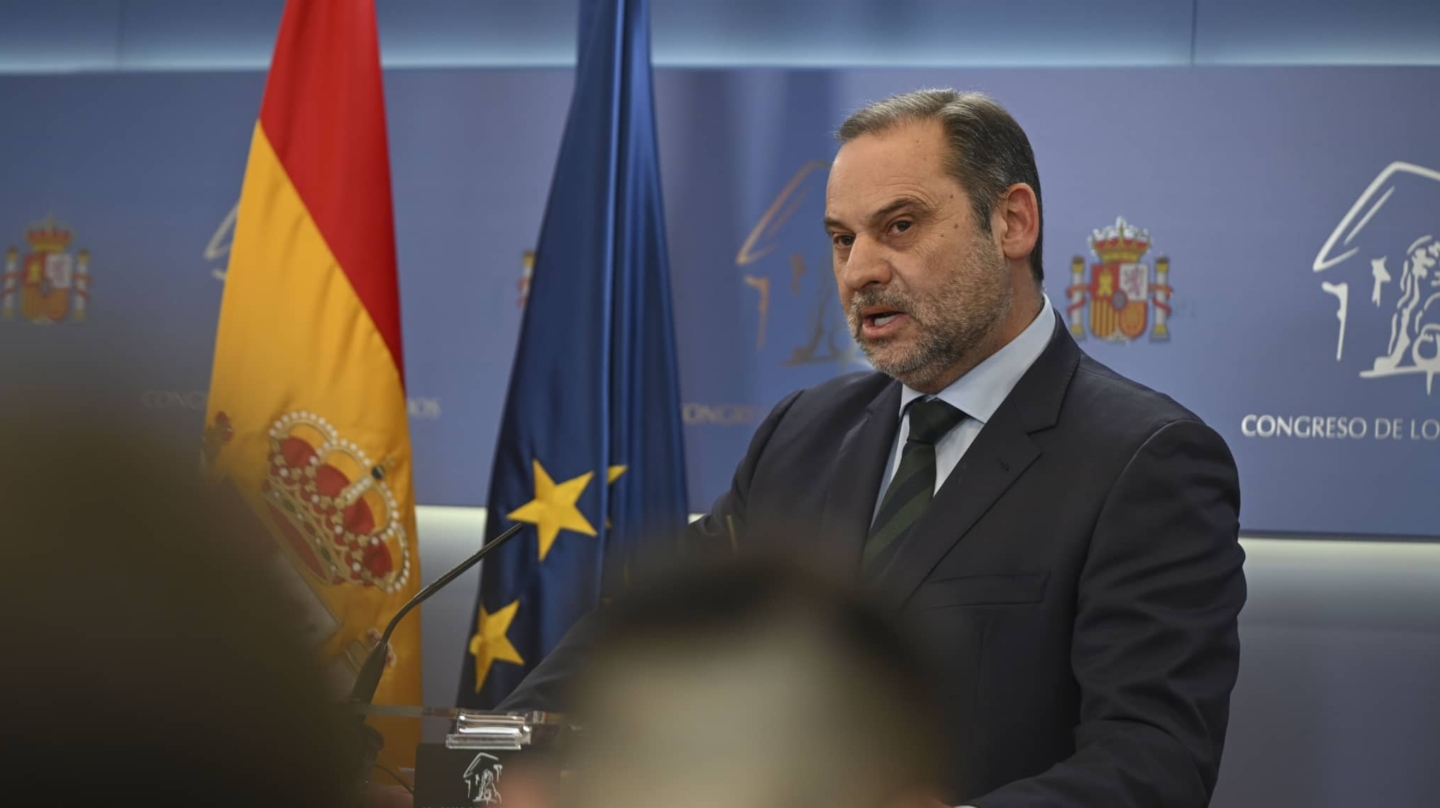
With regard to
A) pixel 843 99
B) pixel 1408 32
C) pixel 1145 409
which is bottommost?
pixel 1145 409

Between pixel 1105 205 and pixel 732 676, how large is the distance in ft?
9.25

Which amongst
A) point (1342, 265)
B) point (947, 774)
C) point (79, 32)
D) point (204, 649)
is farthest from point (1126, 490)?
point (79, 32)

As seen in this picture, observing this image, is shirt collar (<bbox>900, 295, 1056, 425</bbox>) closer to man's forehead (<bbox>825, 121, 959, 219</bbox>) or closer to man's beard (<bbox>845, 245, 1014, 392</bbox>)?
man's beard (<bbox>845, 245, 1014, 392</bbox>)

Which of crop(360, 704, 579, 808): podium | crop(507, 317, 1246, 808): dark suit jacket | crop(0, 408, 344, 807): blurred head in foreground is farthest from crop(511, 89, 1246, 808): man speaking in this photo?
crop(0, 408, 344, 807): blurred head in foreground

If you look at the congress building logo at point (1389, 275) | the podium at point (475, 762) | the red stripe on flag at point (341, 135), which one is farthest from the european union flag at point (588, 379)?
the podium at point (475, 762)

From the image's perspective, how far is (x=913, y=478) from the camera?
1.87 m

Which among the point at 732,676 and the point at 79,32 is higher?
the point at 79,32

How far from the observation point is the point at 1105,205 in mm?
3029

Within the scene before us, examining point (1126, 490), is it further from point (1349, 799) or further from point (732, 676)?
point (1349, 799)

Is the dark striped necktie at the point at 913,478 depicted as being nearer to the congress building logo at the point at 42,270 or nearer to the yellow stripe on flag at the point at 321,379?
the yellow stripe on flag at the point at 321,379

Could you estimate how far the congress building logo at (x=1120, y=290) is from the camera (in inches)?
118

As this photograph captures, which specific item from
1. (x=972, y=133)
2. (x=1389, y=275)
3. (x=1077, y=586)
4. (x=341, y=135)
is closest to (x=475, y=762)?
(x=1077, y=586)

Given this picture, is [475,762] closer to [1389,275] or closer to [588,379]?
[588,379]

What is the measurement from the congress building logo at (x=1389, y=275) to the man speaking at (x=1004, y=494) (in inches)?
53.9
